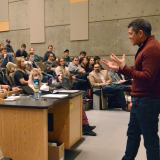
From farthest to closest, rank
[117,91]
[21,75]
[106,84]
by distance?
[106,84] → [117,91] → [21,75]

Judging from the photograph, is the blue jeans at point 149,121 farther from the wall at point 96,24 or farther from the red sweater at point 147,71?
the wall at point 96,24

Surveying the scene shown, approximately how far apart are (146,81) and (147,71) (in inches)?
2.9

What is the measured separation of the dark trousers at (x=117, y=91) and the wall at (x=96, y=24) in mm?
2480

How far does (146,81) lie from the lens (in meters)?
1.61

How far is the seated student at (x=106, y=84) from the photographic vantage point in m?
5.09

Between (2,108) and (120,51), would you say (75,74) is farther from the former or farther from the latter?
(2,108)

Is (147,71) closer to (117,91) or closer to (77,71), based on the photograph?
(117,91)

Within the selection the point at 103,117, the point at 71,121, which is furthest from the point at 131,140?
the point at 103,117

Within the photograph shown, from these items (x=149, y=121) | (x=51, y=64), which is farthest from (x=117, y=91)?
(x=149, y=121)

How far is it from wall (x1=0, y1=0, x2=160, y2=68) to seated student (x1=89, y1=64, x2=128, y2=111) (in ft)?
7.02

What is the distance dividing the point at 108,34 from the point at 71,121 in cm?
564

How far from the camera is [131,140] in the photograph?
6.27 feet

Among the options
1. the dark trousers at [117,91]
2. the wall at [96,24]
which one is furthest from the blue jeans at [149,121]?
the wall at [96,24]

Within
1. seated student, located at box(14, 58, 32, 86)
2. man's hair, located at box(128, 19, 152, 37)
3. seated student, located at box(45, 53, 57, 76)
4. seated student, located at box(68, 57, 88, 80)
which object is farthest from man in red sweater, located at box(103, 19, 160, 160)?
seated student, located at box(45, 53, 57, 76)
